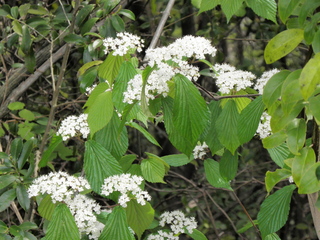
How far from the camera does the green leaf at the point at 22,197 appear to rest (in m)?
1.53

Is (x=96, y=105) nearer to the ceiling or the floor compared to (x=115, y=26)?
nearer to the floor

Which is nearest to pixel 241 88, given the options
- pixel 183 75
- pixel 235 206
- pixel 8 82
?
pixel 183 75

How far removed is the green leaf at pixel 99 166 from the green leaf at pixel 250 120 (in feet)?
1.04

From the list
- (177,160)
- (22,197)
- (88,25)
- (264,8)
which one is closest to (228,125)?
(264,8)

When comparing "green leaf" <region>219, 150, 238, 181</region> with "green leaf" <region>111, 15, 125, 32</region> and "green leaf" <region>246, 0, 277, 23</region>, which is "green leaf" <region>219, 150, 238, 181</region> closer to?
"green leaf" <region>246, 0, 277, 23</region>

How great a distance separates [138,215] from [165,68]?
0.42 meters

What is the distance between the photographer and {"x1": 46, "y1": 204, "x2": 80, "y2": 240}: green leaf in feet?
3.64

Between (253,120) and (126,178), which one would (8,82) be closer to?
(126,178)

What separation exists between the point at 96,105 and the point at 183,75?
0.24 meters

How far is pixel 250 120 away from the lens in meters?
1.10

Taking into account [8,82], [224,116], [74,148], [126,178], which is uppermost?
[8,82]

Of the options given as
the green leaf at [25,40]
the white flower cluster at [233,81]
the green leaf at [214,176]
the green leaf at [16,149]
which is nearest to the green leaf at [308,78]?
the white flower cluster at [233,81]

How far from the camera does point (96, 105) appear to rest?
1.17m

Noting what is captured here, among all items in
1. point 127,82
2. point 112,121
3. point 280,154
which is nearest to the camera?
point 127,82
